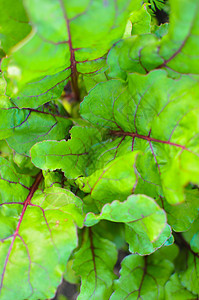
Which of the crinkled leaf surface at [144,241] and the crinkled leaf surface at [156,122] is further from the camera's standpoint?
the crinkled leaf surface at [144,241]

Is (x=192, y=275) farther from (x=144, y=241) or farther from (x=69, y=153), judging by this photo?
(x=69, y=153)

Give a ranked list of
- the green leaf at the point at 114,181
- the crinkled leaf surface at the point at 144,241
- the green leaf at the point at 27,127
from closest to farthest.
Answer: the green leaf at the point at 114,181, the crinkled leaf surface at the point at 144,241, the green leaf at the point at 27,127

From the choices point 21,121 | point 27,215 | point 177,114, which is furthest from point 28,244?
point 177,114

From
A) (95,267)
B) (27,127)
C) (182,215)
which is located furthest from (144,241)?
Result: (27,127)

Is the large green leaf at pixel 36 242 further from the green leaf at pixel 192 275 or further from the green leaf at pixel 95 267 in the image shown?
the green leaf at pixel 192 275

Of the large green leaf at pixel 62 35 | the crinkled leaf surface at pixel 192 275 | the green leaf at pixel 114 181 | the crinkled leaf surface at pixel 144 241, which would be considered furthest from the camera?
the crinkled leaf surface at pixel 192 275

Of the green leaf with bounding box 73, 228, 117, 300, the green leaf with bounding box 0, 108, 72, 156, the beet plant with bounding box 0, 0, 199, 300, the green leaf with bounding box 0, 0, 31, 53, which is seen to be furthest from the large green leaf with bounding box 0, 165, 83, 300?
the green leaf with bounding box 0, 0, 31, 53

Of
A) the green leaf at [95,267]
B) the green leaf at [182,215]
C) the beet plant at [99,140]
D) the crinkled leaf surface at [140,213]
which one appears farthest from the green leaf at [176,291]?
the crinkled leaf surface at [140,213]
